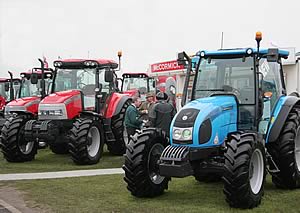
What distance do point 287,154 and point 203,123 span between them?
67.2 inches

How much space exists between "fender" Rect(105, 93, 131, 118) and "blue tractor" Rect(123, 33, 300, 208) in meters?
4.67

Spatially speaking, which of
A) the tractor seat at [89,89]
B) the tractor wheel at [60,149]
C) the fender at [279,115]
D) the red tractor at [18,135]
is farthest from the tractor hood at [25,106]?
the fender at [279,115]

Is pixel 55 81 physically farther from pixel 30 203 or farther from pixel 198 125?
pixel 198 125

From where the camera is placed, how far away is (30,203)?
25.2ft

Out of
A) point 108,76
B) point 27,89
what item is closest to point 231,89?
point 108,76

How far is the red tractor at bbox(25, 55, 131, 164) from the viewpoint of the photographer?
11.6 m

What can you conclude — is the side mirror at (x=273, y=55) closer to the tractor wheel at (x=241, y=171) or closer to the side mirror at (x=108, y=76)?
the tractor wheel at (x=241, y=171)

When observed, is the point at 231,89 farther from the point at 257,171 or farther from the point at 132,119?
the point at 132,119

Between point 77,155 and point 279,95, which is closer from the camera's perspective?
point 279,95

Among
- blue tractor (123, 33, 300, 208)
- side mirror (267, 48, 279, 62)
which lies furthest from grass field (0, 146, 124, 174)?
side mirror (267, 48, 279, 62)

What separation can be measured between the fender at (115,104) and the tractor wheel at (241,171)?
6.33m

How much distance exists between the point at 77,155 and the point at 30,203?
3.70 meters

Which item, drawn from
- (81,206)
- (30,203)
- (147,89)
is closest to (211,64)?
(81,206)

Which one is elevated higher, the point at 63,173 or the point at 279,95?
the point at 279,95
